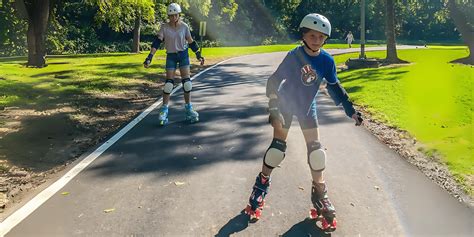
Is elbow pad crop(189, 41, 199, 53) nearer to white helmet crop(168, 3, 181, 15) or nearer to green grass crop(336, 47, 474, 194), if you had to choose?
white helmet crop(168, 3, 181, 15)

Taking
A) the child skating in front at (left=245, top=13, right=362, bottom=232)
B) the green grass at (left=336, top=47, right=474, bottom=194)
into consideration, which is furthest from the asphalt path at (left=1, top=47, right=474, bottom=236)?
the green grass at (left=336, top=47, right=474, bottom=194)

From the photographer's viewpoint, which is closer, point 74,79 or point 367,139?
point 367,139

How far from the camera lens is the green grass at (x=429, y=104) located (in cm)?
680

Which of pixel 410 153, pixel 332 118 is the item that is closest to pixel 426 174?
pixel 410 153

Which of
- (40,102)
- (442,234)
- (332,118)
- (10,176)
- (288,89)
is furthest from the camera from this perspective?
(40,102)

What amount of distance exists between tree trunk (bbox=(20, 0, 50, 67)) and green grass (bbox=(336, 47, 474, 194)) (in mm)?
14414

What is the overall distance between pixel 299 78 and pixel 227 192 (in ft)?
4.82

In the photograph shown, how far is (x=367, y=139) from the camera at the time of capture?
7.52 m

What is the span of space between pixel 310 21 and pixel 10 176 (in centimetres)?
386

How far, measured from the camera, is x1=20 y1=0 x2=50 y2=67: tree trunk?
21.8m

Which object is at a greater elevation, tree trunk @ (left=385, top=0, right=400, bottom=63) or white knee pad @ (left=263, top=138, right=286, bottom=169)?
tree trunk @ (left=385, top=0, right=400, bottom=63)

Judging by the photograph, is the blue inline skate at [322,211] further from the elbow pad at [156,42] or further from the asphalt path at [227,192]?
the elbow pad at [156,42]

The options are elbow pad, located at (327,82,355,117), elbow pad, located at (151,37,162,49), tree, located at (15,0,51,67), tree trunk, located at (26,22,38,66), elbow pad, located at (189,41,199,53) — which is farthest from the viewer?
tree trunk, located at (26,22,38,66)

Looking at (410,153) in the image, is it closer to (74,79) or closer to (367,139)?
(367,139)
